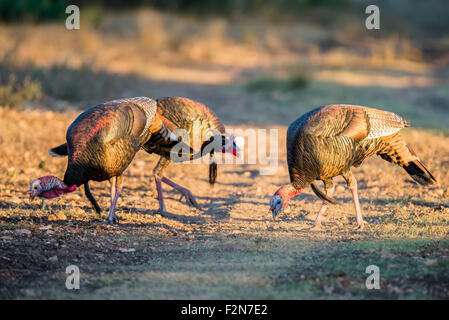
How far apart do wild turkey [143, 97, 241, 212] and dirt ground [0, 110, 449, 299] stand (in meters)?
0.47

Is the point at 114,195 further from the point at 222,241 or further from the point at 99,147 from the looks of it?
the point at 222,241

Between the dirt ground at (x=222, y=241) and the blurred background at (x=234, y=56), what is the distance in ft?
12.3

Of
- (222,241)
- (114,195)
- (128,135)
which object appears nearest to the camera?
(222,241)

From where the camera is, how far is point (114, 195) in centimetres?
606

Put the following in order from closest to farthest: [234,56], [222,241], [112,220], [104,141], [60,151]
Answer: [222,241] → [104,141] → [112,220] → [60,151] → [234,56]

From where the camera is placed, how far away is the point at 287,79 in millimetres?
13977

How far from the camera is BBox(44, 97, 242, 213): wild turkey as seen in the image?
21.0 feet

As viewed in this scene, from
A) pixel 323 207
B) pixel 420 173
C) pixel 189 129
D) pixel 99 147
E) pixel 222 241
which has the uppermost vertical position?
pixel 189 129

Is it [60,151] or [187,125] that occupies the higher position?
[187,125]

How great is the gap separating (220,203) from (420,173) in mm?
2345

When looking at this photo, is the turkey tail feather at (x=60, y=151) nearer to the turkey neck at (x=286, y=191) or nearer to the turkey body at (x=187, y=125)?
the turkey body at (x=187, y=125)

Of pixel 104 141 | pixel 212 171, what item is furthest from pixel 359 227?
pixel 104 141

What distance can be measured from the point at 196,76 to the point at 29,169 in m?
8.44

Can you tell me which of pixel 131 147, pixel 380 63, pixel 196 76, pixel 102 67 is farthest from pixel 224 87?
pixel 131 147
